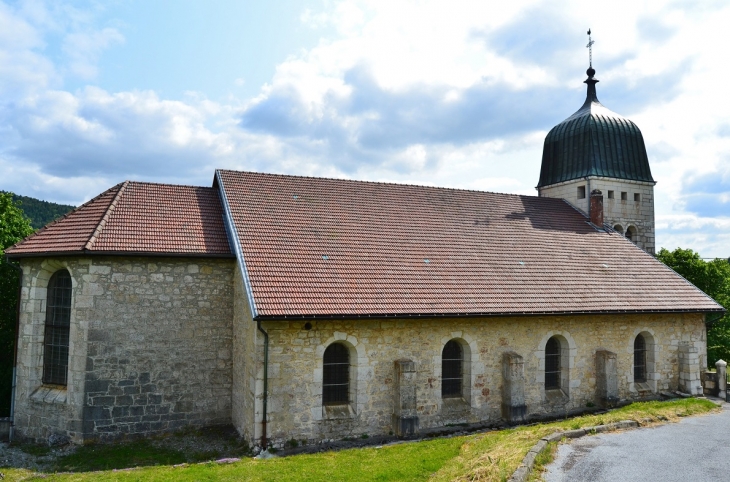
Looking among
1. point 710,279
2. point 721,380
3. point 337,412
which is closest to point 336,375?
point 337,412

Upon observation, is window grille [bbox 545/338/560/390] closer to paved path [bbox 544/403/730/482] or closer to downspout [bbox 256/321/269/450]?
paved path [bbox 544/403/730/482]

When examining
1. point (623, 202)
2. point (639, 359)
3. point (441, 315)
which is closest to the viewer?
point (441, 315)

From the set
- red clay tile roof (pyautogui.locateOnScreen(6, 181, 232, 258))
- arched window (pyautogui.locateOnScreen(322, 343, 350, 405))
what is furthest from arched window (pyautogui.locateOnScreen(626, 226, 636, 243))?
red clay tile roof (pyautogui.locateOnScreen(6, 181, 232, 258))

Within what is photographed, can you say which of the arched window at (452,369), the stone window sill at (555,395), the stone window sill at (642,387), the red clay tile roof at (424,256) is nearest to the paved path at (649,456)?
the stone window sill at (555,395)

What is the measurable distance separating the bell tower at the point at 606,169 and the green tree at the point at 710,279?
4.15 m

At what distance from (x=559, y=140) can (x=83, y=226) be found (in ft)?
65.1

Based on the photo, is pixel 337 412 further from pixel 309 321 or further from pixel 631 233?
pixel 631 233

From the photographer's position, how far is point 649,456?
10.9 m

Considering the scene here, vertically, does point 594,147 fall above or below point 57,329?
above

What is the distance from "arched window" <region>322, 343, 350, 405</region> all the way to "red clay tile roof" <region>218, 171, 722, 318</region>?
135 centimetres

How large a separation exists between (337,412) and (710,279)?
22.5 m

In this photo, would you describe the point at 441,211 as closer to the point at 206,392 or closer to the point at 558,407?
the point at 558,407

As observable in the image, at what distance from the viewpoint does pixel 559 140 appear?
24.5 meters

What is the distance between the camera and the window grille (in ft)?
53.7
